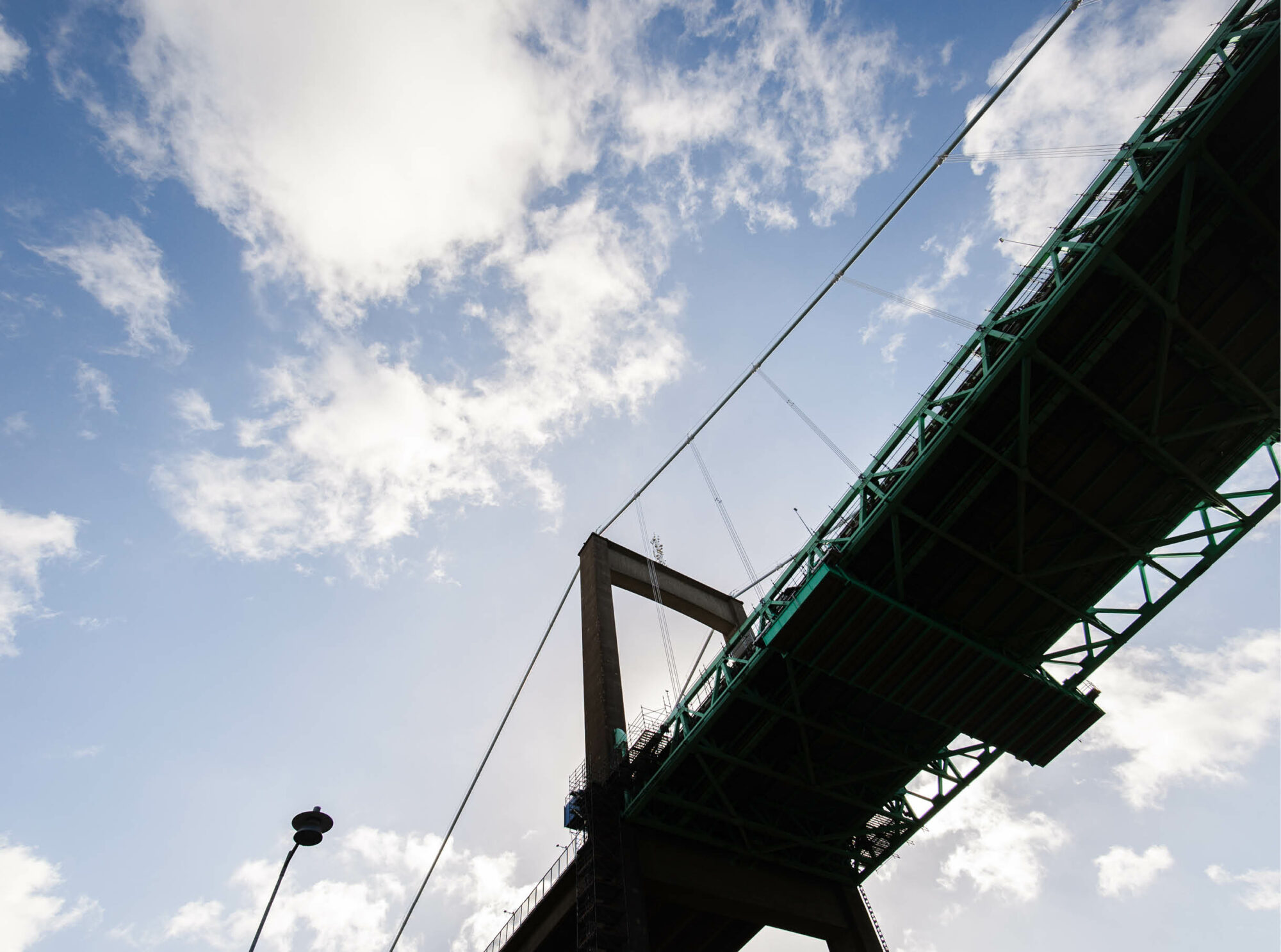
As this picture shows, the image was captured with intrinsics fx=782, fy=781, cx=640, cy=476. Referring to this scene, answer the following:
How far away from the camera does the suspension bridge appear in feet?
59.4

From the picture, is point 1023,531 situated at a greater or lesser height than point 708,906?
greater

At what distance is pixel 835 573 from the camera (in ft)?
68.5

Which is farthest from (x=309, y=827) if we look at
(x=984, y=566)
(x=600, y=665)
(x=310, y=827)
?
(x=984, y=566)

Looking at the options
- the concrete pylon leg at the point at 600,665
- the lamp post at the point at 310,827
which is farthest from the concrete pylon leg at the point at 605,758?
the lamp post at the point at 310,827

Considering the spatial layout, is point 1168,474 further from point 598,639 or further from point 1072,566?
point 598,639

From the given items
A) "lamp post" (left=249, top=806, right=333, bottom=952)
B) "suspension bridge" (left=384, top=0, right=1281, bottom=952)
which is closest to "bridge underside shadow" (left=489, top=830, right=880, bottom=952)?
"suspension bridge" (left=384, top=0, right=1281, bottom=952)

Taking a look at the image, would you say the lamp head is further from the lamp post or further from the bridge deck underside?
the bridge deck underside

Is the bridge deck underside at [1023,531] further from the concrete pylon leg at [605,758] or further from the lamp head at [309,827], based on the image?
the lamp head at [309,827]

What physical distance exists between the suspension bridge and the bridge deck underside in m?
0.07

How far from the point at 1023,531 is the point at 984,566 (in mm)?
1597

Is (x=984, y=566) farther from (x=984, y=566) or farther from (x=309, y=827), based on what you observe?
(x=309, y=827)

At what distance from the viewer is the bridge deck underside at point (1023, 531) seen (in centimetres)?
1841

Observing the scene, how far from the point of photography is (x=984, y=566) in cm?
2184

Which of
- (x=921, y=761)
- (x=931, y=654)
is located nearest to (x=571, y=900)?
(x=921, y=761)
